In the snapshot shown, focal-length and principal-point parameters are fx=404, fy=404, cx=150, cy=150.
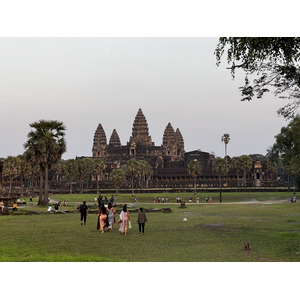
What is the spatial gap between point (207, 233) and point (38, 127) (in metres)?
32.0

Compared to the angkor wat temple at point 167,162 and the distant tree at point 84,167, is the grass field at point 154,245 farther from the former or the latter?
the angkor wat temple at point 167,162

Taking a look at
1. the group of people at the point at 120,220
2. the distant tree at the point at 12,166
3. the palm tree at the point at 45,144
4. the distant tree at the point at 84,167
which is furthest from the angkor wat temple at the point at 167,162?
the group of people at the point at 120,220

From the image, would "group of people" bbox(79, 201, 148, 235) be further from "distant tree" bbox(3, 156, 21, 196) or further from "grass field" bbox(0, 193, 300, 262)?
"distant tree" bbox(3, 156, 21, 196)

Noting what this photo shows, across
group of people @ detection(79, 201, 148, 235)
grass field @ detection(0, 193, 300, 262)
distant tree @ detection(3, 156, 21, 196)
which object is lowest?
grass field @ detection(0, 193, 300, 262)

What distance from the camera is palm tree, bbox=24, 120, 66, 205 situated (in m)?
45.9

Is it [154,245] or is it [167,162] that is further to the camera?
[167,162]

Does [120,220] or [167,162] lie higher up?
[167,162]

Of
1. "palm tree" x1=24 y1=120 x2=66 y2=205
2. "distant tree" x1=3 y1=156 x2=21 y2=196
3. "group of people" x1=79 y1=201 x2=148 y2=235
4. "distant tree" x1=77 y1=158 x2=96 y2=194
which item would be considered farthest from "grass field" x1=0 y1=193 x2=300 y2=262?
"distant tree" x1=77 y1=158 x2=96 y2=194

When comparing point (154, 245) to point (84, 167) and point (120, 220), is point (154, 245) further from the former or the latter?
point (84, 167)

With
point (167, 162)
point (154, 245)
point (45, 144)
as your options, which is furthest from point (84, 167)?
point (154, 245)

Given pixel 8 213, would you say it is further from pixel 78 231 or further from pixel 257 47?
pixel 257 47

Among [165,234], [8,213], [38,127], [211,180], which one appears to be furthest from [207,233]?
[211,180]

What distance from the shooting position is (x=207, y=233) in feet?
64.9

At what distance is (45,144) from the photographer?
45.7m
